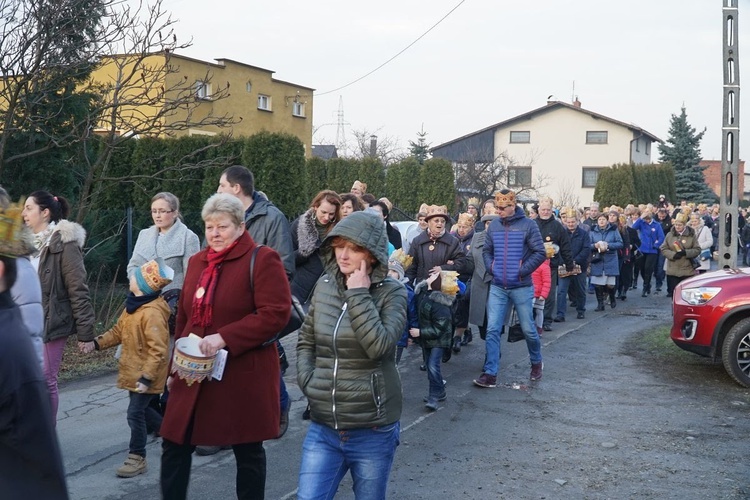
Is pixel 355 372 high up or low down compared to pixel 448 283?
down

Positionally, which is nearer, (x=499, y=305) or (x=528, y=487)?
(x=528, y=487)

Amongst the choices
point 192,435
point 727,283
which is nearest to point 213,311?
point 192,435

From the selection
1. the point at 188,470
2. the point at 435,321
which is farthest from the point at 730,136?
the point at 188,470

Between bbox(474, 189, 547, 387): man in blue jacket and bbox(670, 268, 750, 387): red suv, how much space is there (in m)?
2.13

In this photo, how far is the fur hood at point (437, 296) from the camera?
815cm

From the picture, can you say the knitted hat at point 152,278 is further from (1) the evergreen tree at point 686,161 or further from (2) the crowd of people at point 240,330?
(1) the evergreen tree at point 686,161

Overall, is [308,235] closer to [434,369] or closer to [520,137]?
[434,369]

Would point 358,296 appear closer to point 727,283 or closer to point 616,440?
point 616,440

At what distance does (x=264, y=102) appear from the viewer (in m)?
36.4

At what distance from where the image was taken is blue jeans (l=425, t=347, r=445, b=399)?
817 cm

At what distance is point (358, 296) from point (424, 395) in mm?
5042

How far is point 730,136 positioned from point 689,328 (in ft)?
11.8

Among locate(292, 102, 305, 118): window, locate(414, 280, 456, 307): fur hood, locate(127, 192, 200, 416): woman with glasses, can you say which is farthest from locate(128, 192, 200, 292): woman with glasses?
locate(292, 102, 305, 118): window

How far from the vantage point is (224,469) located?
6309 mm
